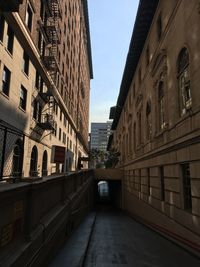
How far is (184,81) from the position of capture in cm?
1301

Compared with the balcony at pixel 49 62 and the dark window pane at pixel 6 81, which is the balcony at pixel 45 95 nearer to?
the balcony at pixel 49 62

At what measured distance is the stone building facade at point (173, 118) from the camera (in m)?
11.3

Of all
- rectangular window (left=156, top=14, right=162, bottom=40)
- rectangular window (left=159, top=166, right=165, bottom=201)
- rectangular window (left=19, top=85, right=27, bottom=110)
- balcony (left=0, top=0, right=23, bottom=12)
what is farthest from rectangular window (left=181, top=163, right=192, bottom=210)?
rectangular window (left=19, top=85, right=27, bottom=110)

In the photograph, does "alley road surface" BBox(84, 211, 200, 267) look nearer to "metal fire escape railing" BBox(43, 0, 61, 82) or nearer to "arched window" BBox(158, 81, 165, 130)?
"arched window" BBox(158, 81, 165, 130)

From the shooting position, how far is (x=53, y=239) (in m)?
9.15

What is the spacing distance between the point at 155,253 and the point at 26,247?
280 inches

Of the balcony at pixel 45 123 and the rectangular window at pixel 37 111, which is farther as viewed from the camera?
the balcony at pixel 45 123

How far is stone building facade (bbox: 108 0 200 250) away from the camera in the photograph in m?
11.3

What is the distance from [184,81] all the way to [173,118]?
2.04 metres

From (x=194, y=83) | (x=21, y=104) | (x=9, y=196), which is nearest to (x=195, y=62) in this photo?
(x=194, y=83)

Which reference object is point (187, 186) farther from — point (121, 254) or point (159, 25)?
point (159, 25)

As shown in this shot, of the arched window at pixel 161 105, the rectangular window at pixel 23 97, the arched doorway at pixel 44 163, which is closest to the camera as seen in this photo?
the arched window at pixel 161 105

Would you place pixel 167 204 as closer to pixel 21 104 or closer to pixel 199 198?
pixel 199 198

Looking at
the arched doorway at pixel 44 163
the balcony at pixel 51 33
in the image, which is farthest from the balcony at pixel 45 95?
the balcony at pixel 51 33
